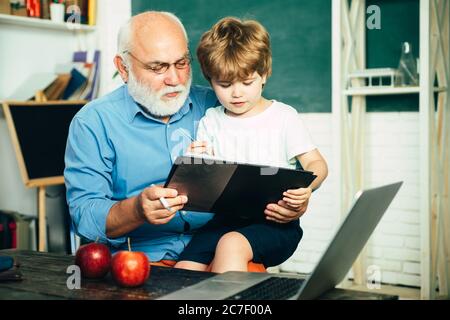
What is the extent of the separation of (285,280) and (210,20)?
3.40m

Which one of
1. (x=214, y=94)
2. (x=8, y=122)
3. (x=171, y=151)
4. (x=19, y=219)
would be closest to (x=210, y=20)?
(x=8, y=122)

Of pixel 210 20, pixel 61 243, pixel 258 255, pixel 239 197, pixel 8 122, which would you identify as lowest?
pixel 61 243

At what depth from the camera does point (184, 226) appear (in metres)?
2.19

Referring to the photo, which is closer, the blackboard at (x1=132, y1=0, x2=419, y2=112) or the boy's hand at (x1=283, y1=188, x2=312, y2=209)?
the boy's hand at (x1=283, y1=188, x2=312, y2=209)

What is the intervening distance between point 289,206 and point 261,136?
41 centimetres

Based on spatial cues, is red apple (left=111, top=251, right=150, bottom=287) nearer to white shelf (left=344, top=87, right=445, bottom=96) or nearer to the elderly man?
the elderly man

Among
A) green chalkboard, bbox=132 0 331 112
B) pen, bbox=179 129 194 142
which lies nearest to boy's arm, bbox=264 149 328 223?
pen, bbox=179 129 194 142

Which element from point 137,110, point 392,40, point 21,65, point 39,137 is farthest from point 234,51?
point 21,65

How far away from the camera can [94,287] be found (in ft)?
4.65

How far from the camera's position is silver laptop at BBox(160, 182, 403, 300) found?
120 centimetres

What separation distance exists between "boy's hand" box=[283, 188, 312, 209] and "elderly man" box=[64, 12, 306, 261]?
45 cm

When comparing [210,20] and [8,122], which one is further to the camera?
[210,20]

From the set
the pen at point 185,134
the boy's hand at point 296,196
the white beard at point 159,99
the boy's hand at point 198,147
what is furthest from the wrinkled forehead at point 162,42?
the boy's hand at point 296,196
